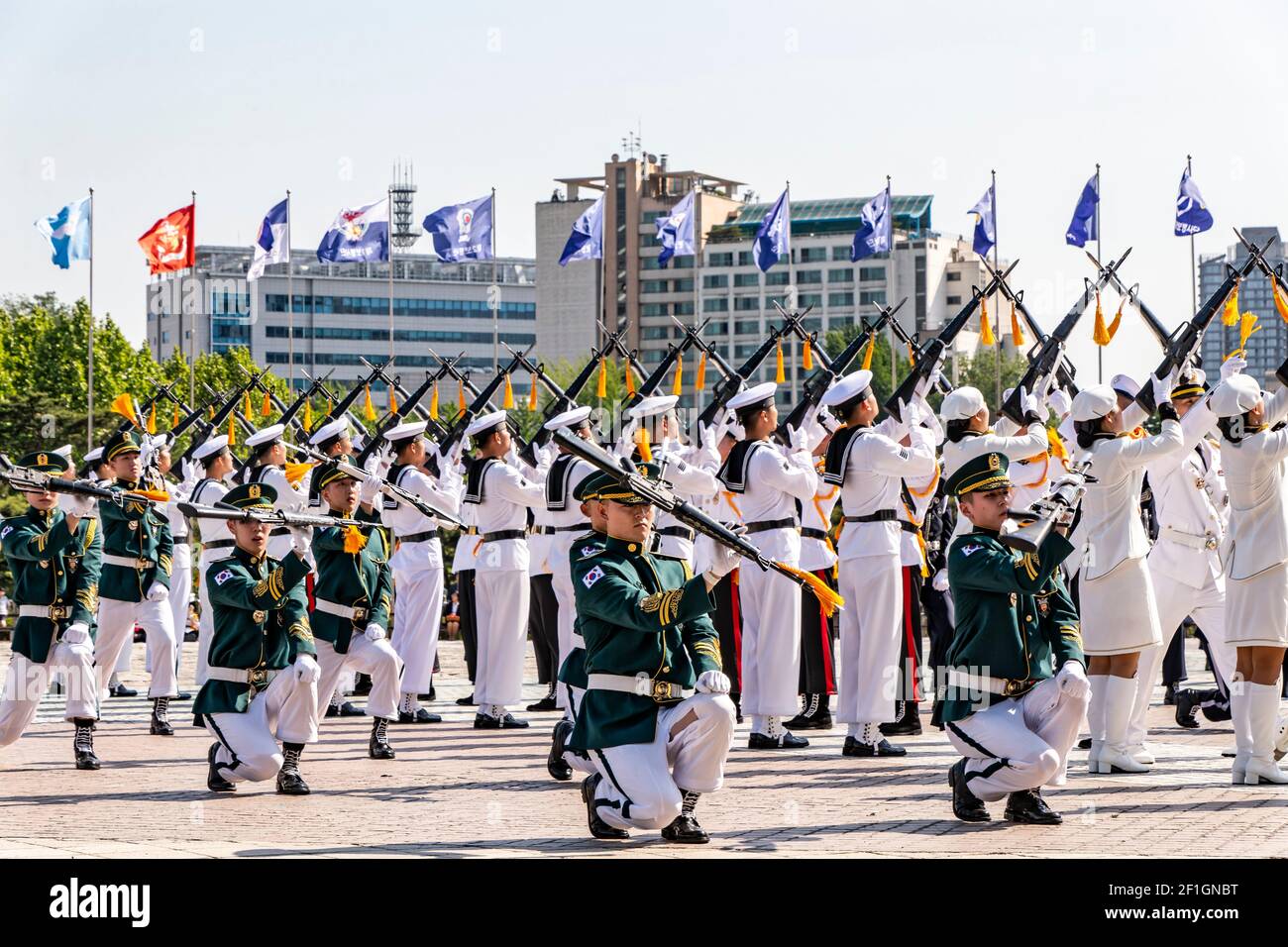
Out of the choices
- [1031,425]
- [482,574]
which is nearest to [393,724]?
[482,574]

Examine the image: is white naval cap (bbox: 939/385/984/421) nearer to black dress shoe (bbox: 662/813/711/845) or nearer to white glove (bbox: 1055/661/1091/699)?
white glove (bbox: 1055/661/1091/699)

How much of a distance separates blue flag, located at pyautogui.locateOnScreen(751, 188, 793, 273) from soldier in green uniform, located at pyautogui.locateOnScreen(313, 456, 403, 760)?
2123 cm

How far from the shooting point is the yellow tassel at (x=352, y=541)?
13.3 meters

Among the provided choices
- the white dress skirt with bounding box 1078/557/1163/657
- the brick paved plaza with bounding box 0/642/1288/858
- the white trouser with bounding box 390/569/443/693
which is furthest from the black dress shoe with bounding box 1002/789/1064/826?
the white trouser with bounding box 390/569/443/693

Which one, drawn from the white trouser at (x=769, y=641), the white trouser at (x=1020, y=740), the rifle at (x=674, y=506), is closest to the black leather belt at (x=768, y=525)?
the white trouser at (x=769, y=641)

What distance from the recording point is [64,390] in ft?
228

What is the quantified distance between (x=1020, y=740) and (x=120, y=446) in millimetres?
8515

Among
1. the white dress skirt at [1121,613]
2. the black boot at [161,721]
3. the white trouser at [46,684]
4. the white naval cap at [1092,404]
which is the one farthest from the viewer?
the black boot at [161,721]

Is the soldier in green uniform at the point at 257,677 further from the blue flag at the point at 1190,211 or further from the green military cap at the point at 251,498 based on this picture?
the blue flag at the point at 1190,211

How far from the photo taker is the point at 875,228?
36906 mm

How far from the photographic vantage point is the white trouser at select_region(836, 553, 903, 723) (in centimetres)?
1283

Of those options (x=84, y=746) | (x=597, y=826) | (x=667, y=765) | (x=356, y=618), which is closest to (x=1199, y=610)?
(x=356, y=618)

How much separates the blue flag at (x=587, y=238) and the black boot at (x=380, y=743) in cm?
1819
